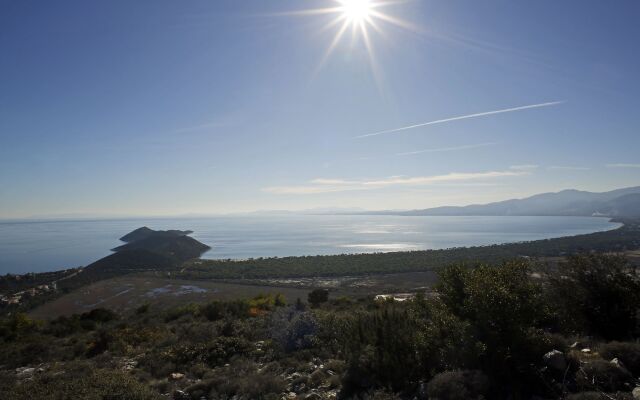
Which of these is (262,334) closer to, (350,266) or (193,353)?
(193,353)

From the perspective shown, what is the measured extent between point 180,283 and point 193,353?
4403cm

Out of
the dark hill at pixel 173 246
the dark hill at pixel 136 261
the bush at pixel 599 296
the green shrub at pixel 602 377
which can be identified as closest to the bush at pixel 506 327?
the green shrub at pixel 602 377

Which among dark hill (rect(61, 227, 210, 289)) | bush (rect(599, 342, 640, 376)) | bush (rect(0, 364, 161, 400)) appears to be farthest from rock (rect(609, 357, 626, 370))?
dark hill (rect(61, 227, 210, 289))

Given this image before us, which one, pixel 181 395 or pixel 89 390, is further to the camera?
pixel 181 395

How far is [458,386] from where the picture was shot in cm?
562

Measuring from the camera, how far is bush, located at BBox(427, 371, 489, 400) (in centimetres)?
555

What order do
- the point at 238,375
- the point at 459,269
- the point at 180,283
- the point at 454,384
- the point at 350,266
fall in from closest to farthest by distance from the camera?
the point at 454,384
the point at 238,375
the point at 459,269
the point at 180,283
the point at 350,266

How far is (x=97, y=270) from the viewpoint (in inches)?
2675

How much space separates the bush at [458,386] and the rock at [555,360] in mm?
1200

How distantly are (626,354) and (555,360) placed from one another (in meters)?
1.24

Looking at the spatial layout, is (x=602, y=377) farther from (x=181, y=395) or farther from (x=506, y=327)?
(x=181, y=395)

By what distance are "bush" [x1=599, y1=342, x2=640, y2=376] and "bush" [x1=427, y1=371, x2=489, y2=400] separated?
2.33 meters

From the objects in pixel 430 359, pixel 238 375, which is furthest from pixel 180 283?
pixel 430 359

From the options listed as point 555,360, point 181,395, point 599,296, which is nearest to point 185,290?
point 181,395
